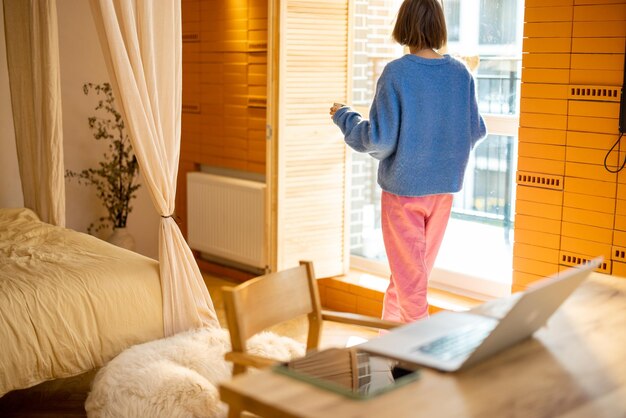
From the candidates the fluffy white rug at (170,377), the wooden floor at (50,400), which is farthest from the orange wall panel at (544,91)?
the wooden floor at (50,400)

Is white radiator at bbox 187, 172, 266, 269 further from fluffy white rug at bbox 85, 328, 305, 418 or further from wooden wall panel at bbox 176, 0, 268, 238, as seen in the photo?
fluffy white rug at bbox 85, 328, 305, 418

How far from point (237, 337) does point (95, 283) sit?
5.33 feet

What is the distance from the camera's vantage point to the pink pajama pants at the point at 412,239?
343 centimetres

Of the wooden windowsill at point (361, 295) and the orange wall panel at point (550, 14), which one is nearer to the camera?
the orange wall panel at point (550, 14)

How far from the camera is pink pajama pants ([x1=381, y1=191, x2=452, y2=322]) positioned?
343cm

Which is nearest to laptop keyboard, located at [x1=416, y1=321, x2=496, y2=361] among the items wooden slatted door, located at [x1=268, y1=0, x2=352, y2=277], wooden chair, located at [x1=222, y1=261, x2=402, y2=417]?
wooden chair, located at [x1=222, y1=261, x2=402, y2=417]

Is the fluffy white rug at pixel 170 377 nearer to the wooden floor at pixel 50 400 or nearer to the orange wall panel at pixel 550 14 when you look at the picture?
the wooden floor at pixel 50 400

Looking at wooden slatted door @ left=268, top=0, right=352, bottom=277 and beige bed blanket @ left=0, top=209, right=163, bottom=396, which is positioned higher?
wooden slatted door @ left=268, top=0, right=352, bottom=277

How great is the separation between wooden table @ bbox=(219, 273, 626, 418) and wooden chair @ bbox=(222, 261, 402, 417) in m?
0.42

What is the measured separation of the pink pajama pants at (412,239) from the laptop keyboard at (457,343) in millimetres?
1525

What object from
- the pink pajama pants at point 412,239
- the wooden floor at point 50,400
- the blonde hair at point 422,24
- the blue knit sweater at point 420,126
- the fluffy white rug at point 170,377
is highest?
the blonde hair at point 422,24

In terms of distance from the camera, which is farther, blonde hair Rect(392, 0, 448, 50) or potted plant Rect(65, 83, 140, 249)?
potted plant Rect(65, 83, 140, 249)

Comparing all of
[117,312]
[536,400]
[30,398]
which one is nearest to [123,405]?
[117,312]

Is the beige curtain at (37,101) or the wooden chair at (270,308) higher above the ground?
the beige curtain at (37,101)
